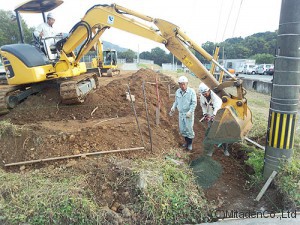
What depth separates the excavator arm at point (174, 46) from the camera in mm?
4441

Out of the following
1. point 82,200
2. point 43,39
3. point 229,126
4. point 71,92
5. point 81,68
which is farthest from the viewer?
point 81,68

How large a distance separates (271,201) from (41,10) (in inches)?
316

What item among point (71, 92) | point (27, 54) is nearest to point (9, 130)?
point (71, 92)

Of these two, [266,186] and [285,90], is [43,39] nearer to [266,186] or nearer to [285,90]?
[285,90]

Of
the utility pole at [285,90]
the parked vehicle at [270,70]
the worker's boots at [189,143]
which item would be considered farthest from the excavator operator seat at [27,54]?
the parked vehicle at [270,70]

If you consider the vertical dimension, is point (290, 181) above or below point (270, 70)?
above

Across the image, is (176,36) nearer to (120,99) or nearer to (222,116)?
(222,116)

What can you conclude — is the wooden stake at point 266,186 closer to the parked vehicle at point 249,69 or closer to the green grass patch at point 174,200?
the green grass patch at point 174,200

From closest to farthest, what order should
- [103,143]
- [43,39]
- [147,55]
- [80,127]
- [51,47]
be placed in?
[103,143] < [80,127] < [43,39] < [51,47] < [147,55]

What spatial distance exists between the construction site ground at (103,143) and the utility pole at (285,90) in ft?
2.01

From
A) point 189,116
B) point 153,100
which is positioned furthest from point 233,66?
point 189,116

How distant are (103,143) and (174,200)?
6.76 feet

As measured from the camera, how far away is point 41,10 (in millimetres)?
7895

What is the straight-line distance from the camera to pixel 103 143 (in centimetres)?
506
